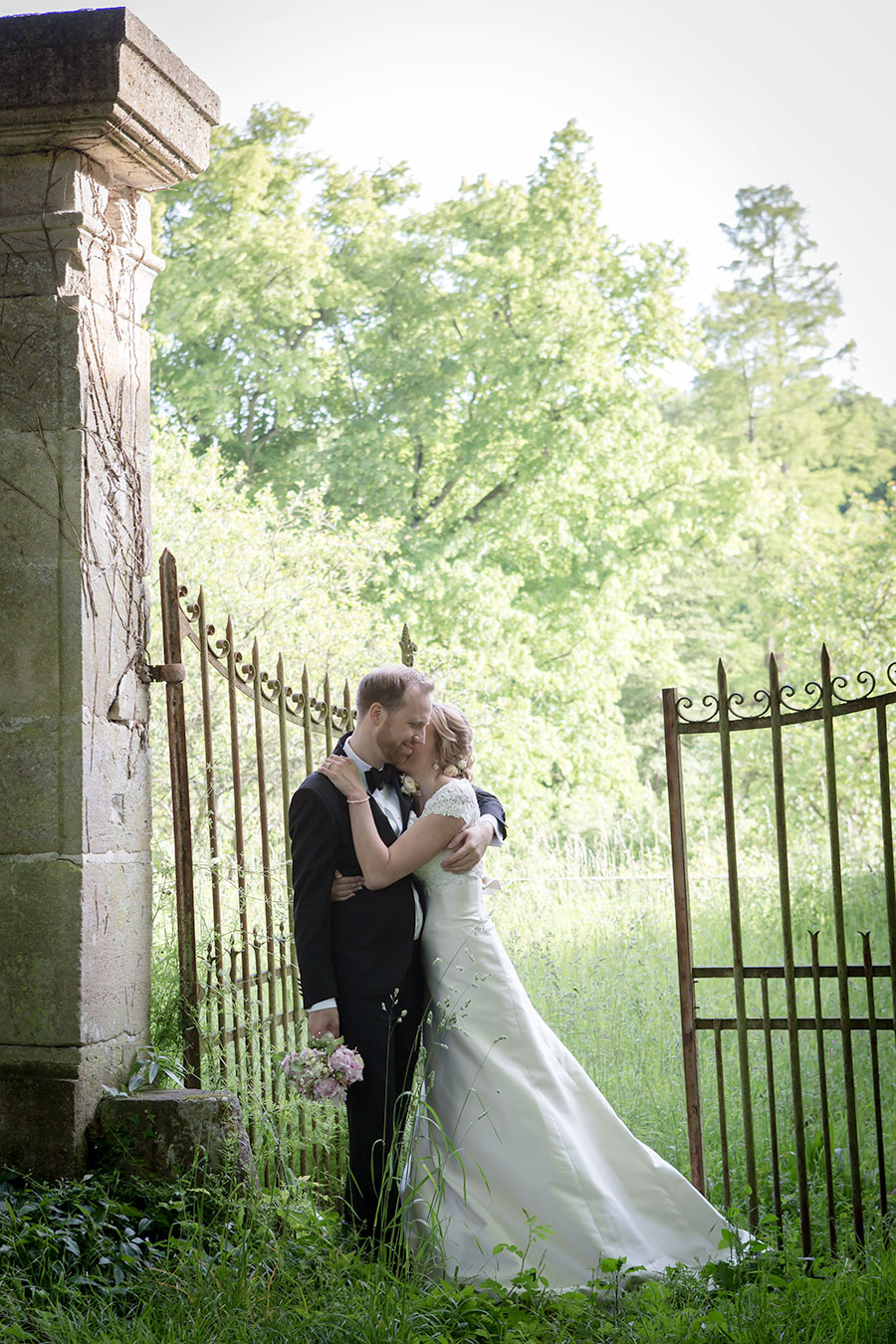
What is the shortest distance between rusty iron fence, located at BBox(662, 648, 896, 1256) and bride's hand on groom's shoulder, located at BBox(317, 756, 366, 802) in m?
1.12

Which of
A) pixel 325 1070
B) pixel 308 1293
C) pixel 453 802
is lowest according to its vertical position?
pixel 308 1293

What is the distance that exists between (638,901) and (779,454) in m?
15.1

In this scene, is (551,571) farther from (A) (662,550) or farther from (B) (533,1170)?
(B) (533,1170)

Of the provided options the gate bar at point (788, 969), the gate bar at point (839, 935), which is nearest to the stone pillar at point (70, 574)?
the gate bar at point (788, 969)

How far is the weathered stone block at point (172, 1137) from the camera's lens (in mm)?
3375

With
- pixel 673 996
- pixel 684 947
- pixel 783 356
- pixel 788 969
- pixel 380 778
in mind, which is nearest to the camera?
pixel 380 778

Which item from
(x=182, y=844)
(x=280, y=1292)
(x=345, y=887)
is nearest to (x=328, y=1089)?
(x=280, y=1292)

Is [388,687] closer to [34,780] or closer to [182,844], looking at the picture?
[182,844]

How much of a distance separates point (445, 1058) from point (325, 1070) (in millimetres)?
616

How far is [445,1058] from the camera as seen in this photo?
12.0ft

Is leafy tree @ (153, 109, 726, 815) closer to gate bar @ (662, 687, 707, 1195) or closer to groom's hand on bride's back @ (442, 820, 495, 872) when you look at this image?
gate bar @ (662, 687, 707, 1195)

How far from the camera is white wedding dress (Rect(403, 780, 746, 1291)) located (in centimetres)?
342

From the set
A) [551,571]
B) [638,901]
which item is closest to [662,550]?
[551,571]

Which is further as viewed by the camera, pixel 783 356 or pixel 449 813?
pixel 783 356
